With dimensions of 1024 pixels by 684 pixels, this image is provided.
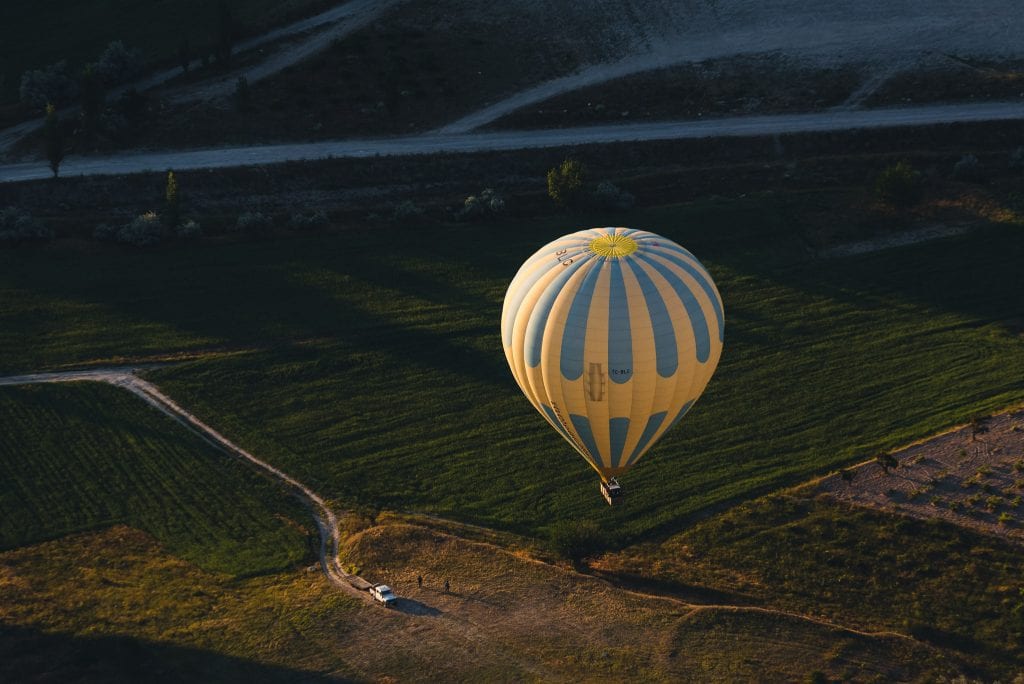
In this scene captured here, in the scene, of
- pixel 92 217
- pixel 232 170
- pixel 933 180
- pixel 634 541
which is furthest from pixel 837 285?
pixel 92 217

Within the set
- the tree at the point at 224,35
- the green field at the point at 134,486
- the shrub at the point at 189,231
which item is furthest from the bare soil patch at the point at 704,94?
the green field at the point at 134,486

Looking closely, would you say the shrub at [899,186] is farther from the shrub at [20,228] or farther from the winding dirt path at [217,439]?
the shrub at [20,228]

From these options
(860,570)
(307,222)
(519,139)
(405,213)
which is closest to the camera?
(860,570)

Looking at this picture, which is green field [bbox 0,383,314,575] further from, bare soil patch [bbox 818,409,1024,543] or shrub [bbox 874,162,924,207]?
shrub [bbox 874,162,924,207]

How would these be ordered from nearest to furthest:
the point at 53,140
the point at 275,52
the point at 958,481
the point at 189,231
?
the point at 958,481 < the point at 189,231 < the point at 53,140 < the point at 275,52

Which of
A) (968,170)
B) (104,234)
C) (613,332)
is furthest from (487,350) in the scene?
(968,170)

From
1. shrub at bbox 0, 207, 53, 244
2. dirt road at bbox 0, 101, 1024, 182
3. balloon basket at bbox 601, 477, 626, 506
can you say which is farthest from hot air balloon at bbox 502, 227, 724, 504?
dirt road at bbox 0, 101, 1024, 182

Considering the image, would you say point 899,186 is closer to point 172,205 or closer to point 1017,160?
point 1017,160
